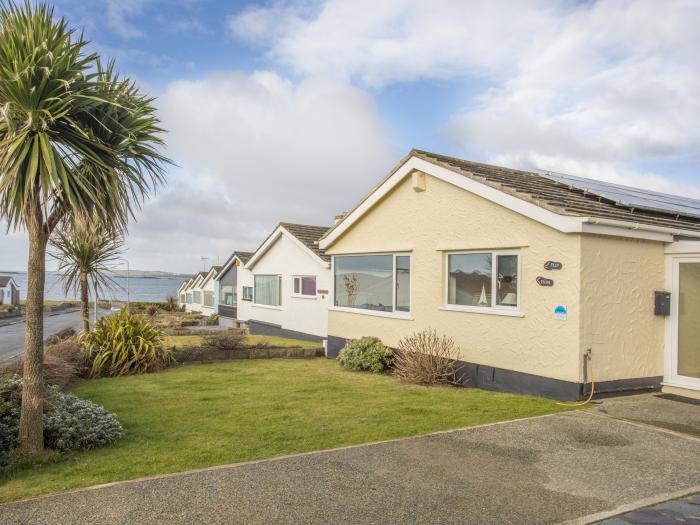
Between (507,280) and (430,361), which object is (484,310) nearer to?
(507,280)

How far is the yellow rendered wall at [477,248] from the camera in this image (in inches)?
343

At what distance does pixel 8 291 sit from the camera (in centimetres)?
6644

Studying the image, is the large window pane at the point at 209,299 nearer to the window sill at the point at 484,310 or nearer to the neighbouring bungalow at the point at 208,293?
the neighbouring bungalow at the point at 208,293

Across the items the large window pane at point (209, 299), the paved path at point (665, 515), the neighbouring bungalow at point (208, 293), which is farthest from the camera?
the large window pane at point (209, 299)

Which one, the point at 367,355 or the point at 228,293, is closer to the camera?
the point at 367,355

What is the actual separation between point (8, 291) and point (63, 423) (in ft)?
240

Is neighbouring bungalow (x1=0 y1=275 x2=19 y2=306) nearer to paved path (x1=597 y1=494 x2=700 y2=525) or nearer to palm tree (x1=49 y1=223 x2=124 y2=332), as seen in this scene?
palm tree (x1=49 y1=223 x2=124 y2=332)

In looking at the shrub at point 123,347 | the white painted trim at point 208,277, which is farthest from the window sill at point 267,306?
the white painted trim at point 208,277

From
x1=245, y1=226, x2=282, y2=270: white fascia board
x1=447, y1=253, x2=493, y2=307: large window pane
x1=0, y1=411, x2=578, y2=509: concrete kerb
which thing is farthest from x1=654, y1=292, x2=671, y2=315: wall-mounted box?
x1=245, y1=226, x2=282, y2=270: white fascia board

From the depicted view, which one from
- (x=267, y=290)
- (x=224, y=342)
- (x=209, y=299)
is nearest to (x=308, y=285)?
(x=267, y=290)

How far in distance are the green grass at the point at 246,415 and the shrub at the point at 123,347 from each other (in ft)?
1.81

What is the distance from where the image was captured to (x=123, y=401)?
9117 millimetres

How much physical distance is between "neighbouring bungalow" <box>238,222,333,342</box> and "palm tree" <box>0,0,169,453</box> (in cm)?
1372

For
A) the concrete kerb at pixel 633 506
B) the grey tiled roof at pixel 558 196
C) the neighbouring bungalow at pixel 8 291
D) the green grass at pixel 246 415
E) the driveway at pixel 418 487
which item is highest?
the grey tiled roof at pixel 558 196
